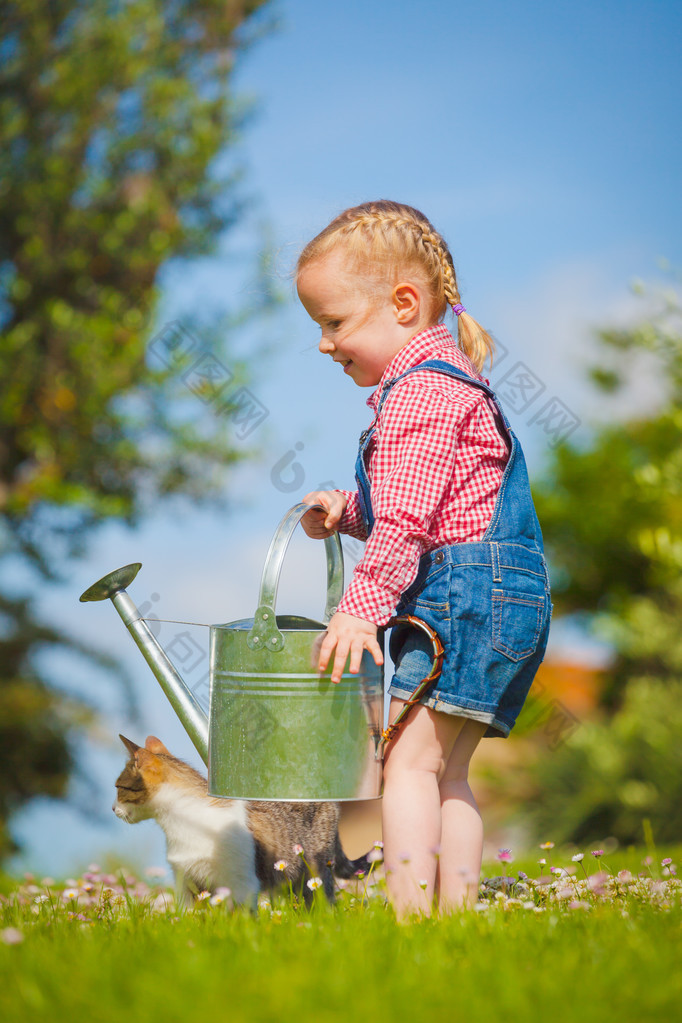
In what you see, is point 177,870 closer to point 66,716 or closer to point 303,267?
point 303,267

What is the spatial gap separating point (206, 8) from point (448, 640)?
5947 millimetres

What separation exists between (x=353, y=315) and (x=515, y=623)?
867 millimetres

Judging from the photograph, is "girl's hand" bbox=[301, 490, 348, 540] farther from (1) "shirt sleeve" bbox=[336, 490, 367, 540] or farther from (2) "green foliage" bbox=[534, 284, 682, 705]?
(2) "green foliage" bbox=[534, 284, 682, 705]

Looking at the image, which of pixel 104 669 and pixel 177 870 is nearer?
pixel 177 870

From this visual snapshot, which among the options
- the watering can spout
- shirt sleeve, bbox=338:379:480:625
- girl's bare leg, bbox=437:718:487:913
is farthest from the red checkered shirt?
the watering can spout

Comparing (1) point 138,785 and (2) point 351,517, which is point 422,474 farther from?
(1) point 138,785

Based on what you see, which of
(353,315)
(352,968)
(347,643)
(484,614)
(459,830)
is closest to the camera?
(352,968)

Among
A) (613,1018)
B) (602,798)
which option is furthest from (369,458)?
(602,798)

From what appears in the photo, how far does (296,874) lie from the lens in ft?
8.16

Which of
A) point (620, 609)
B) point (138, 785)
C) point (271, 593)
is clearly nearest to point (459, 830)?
point (271, 593)

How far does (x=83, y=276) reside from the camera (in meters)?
5.97

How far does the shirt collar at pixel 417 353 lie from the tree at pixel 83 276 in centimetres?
318

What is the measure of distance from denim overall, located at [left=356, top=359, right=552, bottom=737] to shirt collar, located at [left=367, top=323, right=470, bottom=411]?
7cm

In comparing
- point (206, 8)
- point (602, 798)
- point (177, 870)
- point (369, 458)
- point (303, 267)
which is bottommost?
point (602, 798)
